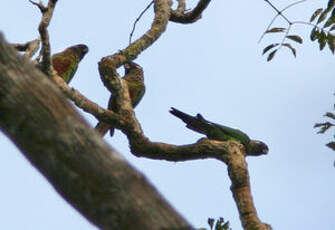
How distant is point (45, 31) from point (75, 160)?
115 inches

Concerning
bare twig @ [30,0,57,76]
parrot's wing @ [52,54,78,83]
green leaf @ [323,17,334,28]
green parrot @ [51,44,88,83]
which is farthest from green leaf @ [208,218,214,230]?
parrot's wing @ [52,54,78,83]

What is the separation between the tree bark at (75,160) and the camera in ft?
6.11

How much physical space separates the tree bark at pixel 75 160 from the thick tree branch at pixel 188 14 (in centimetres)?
468

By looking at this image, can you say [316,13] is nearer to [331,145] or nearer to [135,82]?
[331,145]

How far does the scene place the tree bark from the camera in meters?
1.86

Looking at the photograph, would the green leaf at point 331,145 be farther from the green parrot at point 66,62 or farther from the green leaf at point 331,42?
the green parrot at point 66,62

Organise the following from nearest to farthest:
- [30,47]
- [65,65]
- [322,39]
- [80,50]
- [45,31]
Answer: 1. [45,31]
2. [30,47]
3. [322,39]
4. [65,65]
5. [80,50]

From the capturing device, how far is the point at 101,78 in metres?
5.49

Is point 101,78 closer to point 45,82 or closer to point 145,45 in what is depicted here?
point 145,45

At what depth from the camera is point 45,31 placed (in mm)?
4703

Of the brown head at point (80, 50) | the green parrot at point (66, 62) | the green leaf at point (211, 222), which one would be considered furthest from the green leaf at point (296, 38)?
the brown head at point (80, 50)

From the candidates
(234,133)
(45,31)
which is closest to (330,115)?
(234,133)

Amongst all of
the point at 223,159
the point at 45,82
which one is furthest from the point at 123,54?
the point at 45,82

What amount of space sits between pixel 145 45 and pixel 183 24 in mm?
1104
